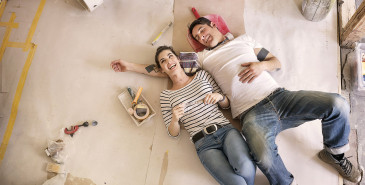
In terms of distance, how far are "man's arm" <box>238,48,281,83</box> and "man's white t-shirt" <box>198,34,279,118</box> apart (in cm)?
3

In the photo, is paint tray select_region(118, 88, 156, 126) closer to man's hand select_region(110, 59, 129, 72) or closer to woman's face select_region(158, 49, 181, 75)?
man's hand select_region(110, 59, 129, 72)

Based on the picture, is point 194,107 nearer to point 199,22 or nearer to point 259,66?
point 259,66

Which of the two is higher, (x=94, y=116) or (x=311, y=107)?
(x=94, y=116)

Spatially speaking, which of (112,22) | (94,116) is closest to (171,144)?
(94,116)

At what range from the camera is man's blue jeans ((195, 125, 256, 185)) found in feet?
5.27

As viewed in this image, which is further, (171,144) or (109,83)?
(109,83)

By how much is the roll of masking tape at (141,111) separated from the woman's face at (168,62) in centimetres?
31

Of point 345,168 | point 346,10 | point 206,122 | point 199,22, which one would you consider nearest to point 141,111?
point 206,122

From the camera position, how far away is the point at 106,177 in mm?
1916

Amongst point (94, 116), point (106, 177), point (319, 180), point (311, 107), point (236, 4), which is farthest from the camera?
point (236, 4)

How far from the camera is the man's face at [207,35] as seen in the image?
1991mm

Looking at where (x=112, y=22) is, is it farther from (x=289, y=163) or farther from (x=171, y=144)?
(x=289, y=163)

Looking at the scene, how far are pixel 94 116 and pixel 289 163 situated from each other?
56.9 inches

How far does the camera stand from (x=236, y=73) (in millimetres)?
1880
